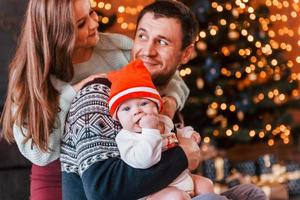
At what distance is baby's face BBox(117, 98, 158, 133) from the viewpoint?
142 centimetres

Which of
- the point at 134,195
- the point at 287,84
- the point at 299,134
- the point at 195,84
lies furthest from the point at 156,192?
the point at 299,134

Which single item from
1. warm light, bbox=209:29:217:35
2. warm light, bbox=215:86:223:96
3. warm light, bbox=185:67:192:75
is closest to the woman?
warm light, bbox=185:67:192:75

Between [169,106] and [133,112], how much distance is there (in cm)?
36

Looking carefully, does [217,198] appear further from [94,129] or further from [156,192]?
[94,129]

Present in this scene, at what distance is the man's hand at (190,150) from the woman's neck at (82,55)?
38cm

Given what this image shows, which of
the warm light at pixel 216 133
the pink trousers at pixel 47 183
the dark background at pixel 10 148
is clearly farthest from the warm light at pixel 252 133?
the pink trousers at pixel 47 183

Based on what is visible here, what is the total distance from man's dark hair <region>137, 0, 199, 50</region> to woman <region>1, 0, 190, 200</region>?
0.19 meters

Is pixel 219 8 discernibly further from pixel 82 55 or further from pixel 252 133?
pixel 82 55

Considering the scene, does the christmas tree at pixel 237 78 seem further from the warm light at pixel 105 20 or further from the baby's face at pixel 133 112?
the baby's face at pixel 133 112

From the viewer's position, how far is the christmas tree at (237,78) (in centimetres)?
389

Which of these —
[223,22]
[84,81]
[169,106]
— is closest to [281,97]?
[223,22]

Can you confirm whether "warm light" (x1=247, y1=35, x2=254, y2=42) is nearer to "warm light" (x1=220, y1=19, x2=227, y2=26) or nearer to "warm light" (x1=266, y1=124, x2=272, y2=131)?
"warm light" (x1=220, y1=19, x2=227, y2=26)

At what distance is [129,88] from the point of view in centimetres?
142

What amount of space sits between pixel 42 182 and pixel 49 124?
322 mm
